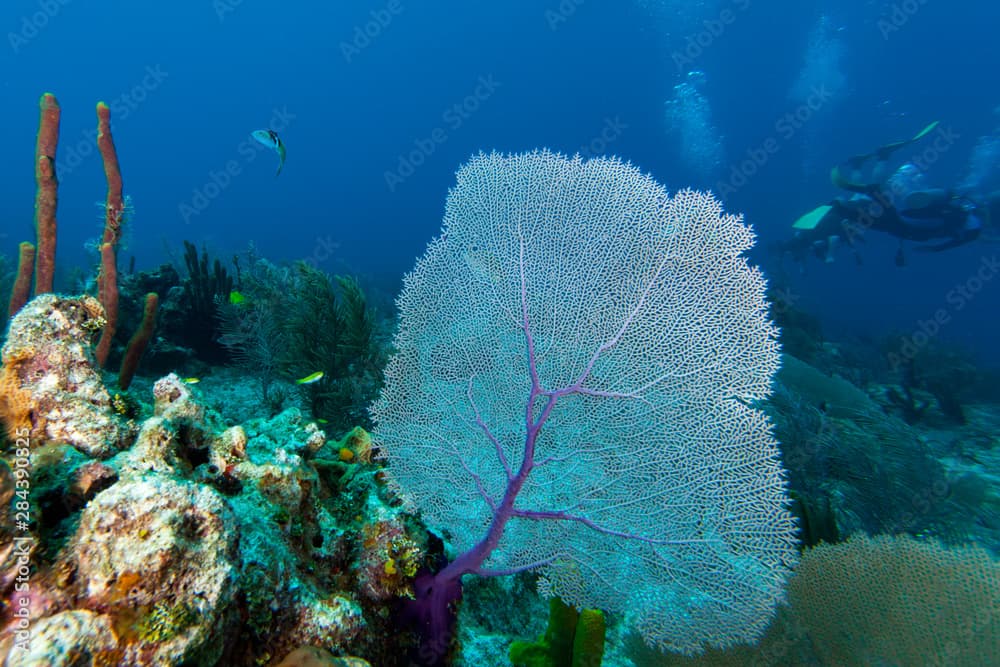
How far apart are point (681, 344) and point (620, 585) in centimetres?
161

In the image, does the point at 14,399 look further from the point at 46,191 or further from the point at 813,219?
the point at 813,219

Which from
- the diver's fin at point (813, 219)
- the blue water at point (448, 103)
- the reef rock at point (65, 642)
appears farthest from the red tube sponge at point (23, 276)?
the blue water at point (448, 103)

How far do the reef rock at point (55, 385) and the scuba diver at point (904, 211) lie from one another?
16253mm

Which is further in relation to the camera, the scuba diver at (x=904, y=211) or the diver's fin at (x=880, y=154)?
the diver's fin at (x=880, y=154)

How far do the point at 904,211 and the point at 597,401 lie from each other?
16222 millimetres

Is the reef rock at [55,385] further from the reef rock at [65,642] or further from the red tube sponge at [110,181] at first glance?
the red tube sponge at [110,181]

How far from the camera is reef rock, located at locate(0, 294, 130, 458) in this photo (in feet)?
5.86

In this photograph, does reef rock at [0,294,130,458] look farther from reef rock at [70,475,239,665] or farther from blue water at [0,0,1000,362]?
blue water at [0,0,1000,362]

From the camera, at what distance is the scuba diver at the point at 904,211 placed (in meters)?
12.8

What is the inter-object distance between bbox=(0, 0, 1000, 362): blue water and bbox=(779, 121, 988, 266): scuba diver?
63.8 ft

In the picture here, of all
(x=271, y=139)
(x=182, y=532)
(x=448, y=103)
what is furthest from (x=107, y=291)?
(x=448, y=103)

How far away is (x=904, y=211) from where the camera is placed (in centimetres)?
1316

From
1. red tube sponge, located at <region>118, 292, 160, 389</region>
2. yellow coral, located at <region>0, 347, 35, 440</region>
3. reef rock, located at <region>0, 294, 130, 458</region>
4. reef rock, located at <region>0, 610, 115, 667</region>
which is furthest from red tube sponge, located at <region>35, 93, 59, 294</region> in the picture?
reef rock, located at <region>0, 610, 115, 667</region>

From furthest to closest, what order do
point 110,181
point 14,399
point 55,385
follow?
1. point 110,181
2. point 55,385
3. point 14,399
